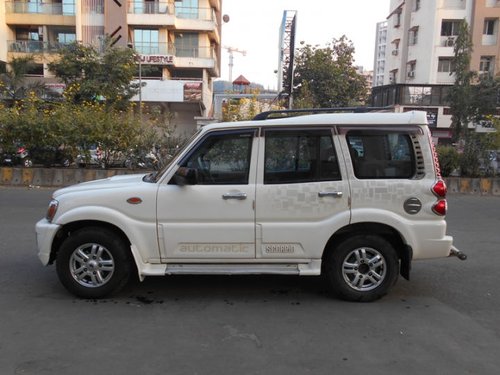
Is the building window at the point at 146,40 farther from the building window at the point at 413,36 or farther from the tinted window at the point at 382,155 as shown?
the tinted window at the point at 382,155

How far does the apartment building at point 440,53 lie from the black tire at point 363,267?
3724 cm

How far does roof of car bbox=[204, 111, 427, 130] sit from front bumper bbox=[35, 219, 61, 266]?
1.87 metres

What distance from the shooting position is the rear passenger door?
15.8 ft

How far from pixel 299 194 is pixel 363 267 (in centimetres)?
100

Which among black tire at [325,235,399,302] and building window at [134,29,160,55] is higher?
building window at [134,29,160,55]

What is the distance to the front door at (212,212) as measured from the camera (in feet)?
15.7

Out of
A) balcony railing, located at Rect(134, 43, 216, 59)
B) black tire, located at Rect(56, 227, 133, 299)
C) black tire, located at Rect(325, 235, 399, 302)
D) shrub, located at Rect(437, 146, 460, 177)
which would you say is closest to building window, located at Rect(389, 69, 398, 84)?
balcony railing, located at Rect(134, 43, 216, 59)

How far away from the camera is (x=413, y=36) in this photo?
1833 inches

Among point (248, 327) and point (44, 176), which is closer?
point (248, 327)

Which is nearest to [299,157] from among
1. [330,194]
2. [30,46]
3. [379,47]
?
[330,194]

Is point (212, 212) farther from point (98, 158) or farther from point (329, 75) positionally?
point (329, 75)

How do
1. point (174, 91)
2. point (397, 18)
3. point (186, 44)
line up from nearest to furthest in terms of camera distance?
point (174, 91), point (186, 44), point (397, 18)

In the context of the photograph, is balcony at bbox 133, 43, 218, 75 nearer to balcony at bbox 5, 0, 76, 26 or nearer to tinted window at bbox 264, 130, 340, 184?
balcony at bbox 5, 0, 76, 26

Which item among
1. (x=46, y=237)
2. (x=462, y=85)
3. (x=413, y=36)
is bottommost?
(x=46, y=237)
